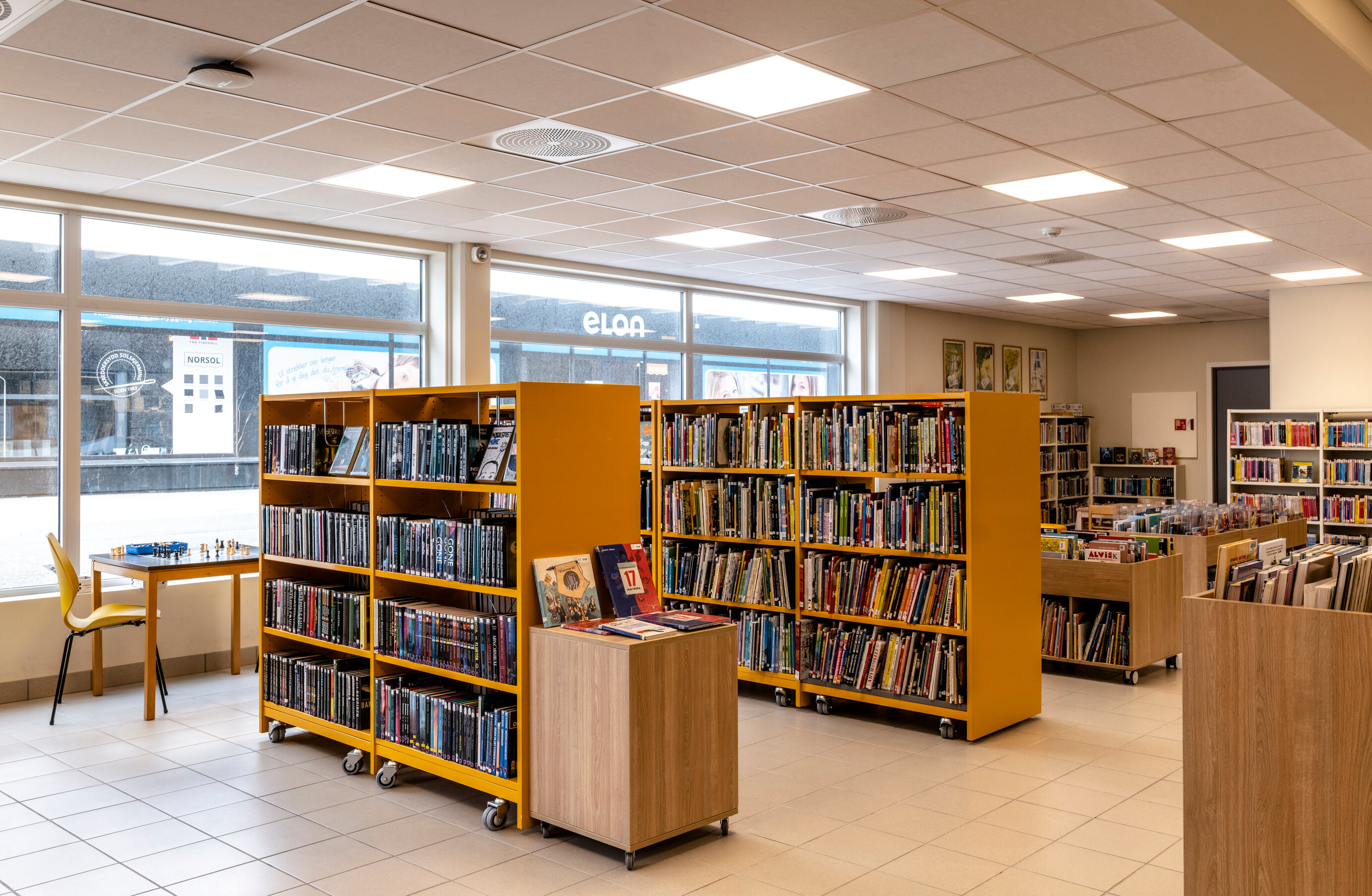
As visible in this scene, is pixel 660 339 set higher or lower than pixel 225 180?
lower

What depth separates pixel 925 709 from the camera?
5789 mm

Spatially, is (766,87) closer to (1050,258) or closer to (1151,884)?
(1151,884)

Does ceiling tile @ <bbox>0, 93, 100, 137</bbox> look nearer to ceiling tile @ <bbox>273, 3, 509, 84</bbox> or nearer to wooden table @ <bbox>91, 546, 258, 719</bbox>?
ceiling tile @ <bbox>273, 3, 509, 84</bbox>

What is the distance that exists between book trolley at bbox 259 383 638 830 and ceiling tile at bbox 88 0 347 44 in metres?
1.60

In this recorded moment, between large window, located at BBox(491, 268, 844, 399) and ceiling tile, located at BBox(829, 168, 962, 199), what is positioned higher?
ceiling tile, located at BBox(829, 168, 962, 199)

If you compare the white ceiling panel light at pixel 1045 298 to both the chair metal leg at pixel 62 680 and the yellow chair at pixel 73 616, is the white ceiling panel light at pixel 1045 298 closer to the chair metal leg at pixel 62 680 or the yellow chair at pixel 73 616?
the yellow chair at pixel 73 616

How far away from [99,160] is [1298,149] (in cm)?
678

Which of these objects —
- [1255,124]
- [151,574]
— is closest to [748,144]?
[1255,124]

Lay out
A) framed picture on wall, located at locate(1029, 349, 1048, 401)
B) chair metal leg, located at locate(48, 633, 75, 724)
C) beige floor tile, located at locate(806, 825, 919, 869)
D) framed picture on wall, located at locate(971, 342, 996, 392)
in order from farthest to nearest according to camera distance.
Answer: framed picture on wall, located at locate(1029, 349, 1048, 401)
framed picture on wall, located at locate(971, 342, 996, 392)
chair metal leg, located at locate(48, 633, 75, 724)
beige floor tile, located at locate(806, 825, 919, 869)

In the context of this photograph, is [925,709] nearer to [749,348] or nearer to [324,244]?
[324,244]

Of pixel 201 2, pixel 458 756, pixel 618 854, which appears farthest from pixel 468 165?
pixel 618 854

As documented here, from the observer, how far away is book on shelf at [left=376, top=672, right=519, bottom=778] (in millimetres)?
4426

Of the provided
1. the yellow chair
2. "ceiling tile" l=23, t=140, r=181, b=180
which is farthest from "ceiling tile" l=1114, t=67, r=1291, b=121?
the yellow chair

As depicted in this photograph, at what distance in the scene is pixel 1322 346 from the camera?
35.9 feet
